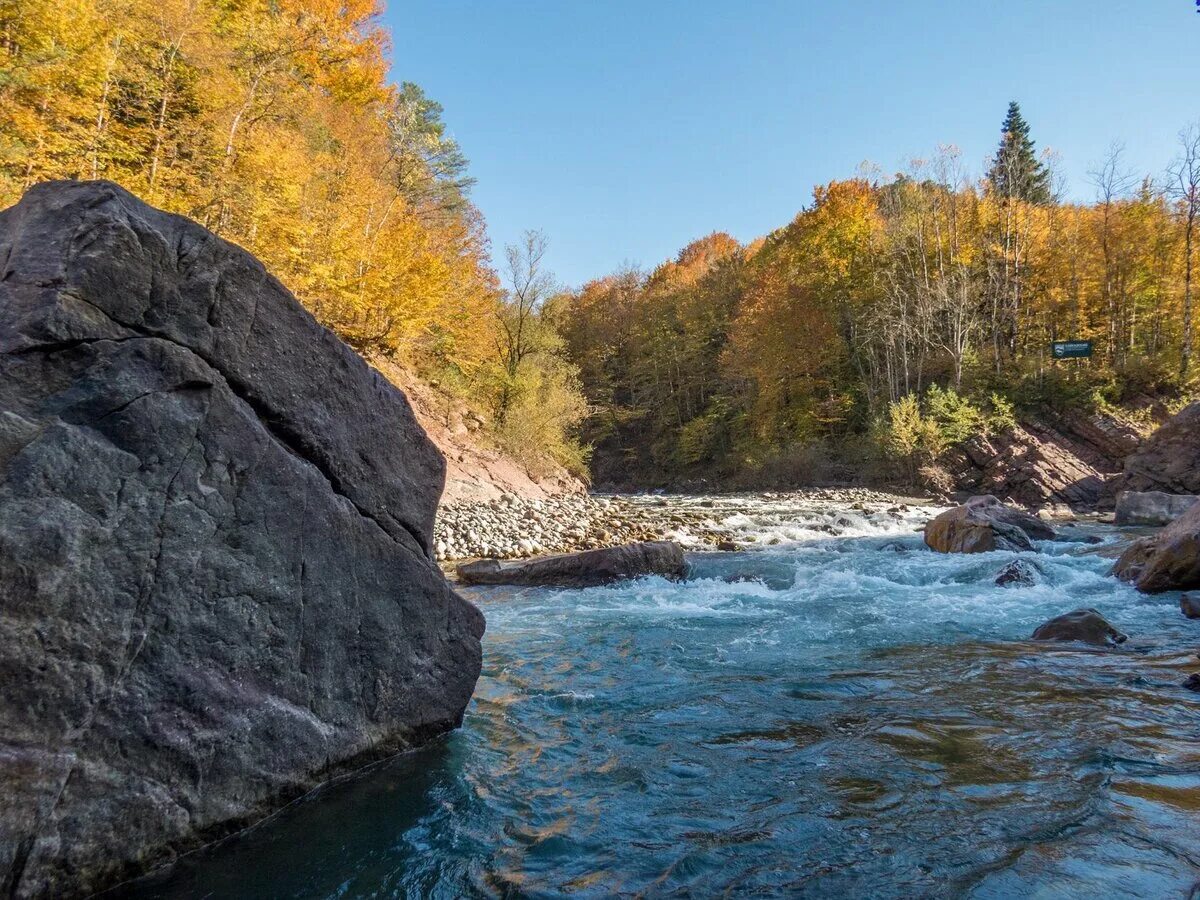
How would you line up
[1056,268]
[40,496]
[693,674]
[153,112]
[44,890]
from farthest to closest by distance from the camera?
[1056,268] < [153,112] < [693,674] < [40,496] < [44,890]

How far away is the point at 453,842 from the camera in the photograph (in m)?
3.08

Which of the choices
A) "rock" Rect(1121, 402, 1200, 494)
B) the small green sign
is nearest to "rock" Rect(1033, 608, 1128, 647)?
"rock" Rect(1121, 402, 1200, 494)

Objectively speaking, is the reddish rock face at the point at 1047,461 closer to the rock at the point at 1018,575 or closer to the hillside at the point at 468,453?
the rock at the point at 1018,575

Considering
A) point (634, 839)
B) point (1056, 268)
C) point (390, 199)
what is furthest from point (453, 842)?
point (1056, 268)

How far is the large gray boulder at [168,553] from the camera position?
2.38 m

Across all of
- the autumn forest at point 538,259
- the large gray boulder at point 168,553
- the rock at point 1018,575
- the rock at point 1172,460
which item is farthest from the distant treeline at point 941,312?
the large gray boulder at point 168,553

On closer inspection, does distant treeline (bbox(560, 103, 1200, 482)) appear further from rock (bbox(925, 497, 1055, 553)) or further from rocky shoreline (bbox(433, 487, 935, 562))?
rock (bbox(925, 497, 1055, 553))

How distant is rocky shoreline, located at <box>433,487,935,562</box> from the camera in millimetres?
15289

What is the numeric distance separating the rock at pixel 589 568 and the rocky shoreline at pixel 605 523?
4.90ft

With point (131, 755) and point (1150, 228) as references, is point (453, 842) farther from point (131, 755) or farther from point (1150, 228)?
point (1150, 228)

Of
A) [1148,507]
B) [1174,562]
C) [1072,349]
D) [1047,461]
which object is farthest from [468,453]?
[1072,349]

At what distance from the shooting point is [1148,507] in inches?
673

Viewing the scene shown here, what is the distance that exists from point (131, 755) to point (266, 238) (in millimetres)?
16123

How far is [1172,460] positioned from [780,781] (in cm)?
2299
